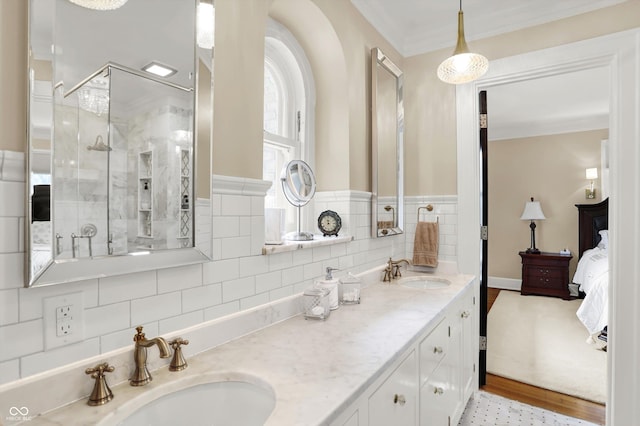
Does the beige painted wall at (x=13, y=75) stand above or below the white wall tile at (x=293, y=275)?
above

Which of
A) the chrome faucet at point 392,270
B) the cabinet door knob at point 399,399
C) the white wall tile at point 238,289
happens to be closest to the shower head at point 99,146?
the white wall tile at point 238,289

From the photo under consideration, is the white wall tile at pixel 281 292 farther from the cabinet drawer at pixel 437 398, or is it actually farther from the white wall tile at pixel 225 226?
the cabinet drawer at pixel 437 398

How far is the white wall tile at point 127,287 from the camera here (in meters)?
0.94

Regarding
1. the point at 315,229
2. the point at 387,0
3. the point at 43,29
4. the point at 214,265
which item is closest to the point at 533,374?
the point at 315,229

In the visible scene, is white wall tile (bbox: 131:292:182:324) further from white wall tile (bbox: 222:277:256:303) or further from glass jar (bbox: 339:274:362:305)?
glass jar (bbox: 339:274:362:305)

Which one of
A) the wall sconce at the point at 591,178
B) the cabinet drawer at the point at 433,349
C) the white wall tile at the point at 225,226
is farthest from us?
the wall sconce at the point at 591,178

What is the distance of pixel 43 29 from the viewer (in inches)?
32.5

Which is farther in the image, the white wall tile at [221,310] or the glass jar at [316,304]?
the glass jar at [316,304]

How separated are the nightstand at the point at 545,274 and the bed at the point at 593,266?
21 cm

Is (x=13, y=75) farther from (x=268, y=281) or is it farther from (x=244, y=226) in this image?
(x=268, y=281)

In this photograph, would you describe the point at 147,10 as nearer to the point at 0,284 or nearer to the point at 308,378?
the point at 0,284

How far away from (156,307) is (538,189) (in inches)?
243

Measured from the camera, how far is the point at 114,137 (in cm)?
97

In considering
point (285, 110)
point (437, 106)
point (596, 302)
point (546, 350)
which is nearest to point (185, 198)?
point (285, 110)
